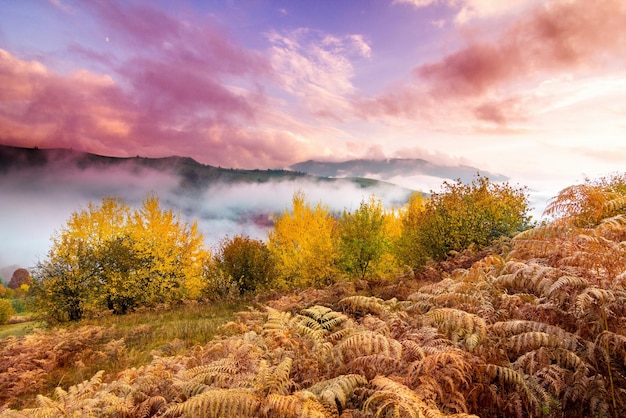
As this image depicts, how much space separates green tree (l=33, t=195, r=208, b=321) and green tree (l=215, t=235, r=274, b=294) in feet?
10.6

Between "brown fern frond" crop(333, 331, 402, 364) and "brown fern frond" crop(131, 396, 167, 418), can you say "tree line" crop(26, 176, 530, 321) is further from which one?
"brown fern frond" crop(131, 396, 167, 418)

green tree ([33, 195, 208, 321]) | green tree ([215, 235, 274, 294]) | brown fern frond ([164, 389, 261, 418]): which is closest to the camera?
brown fern frond ([164, 389, 261, 418])

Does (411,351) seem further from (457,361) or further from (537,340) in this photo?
(537,340)

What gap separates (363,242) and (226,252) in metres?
11.9

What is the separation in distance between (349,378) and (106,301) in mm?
29191

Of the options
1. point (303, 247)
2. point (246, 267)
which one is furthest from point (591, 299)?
point (246, 267)

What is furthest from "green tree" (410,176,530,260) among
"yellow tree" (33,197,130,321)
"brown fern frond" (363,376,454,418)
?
"yellow tree" (33,197,130,321)

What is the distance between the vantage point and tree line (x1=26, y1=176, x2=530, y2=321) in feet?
70.0

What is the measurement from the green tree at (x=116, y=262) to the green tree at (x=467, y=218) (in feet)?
63.8

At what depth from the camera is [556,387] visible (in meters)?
3.80

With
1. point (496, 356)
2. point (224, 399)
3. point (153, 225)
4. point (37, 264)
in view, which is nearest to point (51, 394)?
point (224, 399)

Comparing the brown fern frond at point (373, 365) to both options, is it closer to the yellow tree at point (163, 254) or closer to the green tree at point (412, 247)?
the green tree at point (412, 247)

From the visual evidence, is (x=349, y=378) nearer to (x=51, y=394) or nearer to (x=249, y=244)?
(x=51, y=394)

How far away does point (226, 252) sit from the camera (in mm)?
29234
